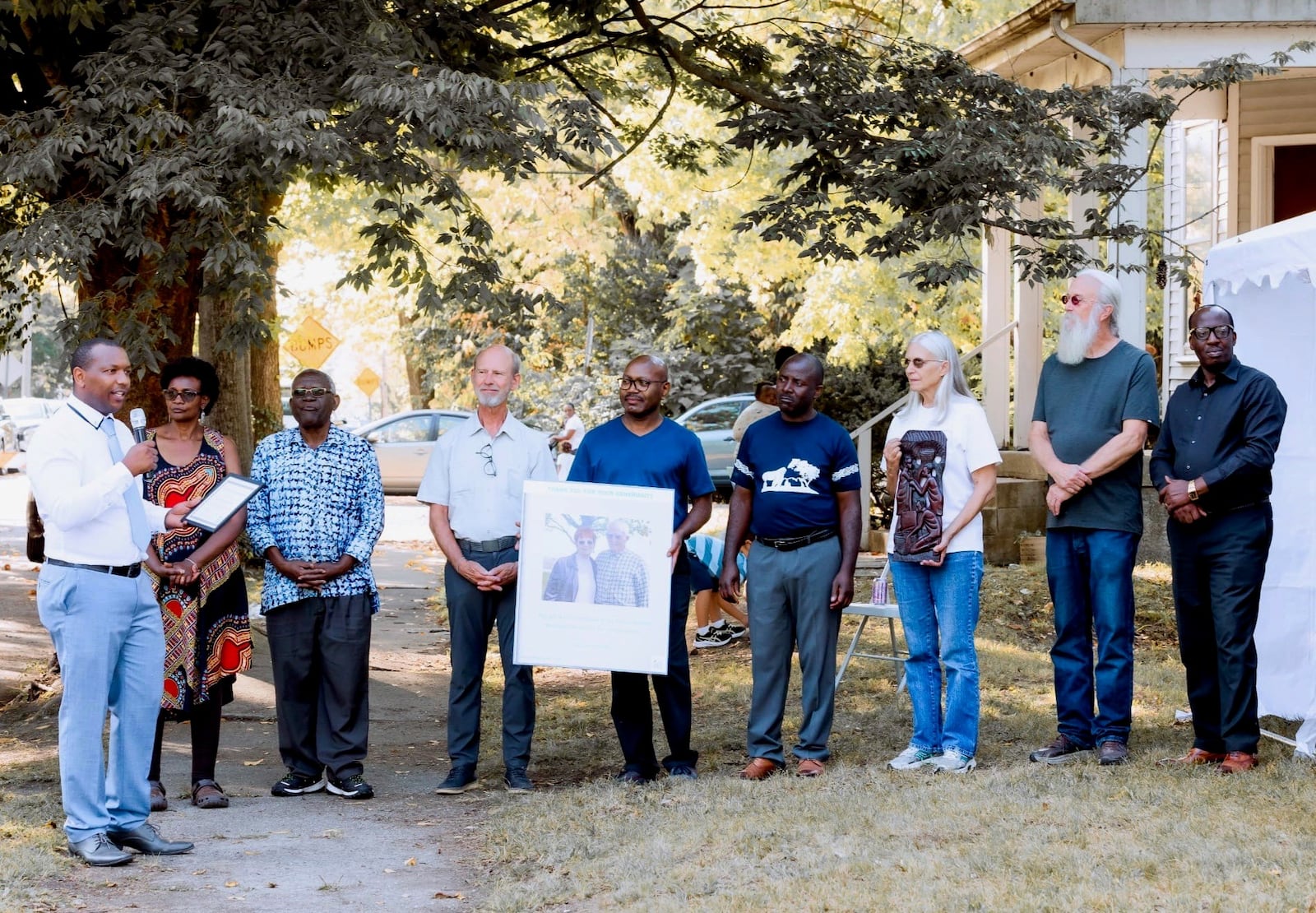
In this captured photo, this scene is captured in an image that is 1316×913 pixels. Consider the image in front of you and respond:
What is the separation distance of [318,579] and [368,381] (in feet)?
75.6

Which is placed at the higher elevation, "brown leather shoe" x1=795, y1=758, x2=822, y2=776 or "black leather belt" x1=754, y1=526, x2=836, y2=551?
"black leather belt" x1=754, y1=526, x2=836, y2=551

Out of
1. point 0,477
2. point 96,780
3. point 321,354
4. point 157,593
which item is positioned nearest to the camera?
point 96,780

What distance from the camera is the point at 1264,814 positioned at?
19.5 ft

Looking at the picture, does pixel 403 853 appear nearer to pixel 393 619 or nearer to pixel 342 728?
pixel 342 728

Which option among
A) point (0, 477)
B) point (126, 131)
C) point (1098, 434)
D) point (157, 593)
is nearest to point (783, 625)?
point (1098, 434)

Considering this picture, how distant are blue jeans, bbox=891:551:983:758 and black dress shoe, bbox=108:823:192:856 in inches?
130

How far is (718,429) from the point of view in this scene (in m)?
26.6

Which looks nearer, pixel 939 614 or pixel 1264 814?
pixel 1264 814

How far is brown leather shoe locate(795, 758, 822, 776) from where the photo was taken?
7.08 metres

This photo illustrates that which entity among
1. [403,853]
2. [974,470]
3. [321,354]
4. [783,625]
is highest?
[321,354]

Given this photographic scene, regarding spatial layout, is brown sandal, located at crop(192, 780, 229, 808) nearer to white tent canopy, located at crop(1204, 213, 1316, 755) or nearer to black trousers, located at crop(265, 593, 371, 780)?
black trousers, located at crop(265, 593, 371, 780)

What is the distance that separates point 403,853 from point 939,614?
105 inches

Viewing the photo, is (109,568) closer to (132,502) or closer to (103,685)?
(132,502)

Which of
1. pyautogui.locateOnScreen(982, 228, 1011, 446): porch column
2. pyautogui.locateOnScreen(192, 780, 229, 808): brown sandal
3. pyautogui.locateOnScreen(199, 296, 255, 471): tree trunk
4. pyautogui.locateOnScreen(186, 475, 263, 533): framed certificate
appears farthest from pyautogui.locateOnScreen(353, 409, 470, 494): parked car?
pyautogui.locateOnScreen(186, 475, 263, 533): framed certificate
